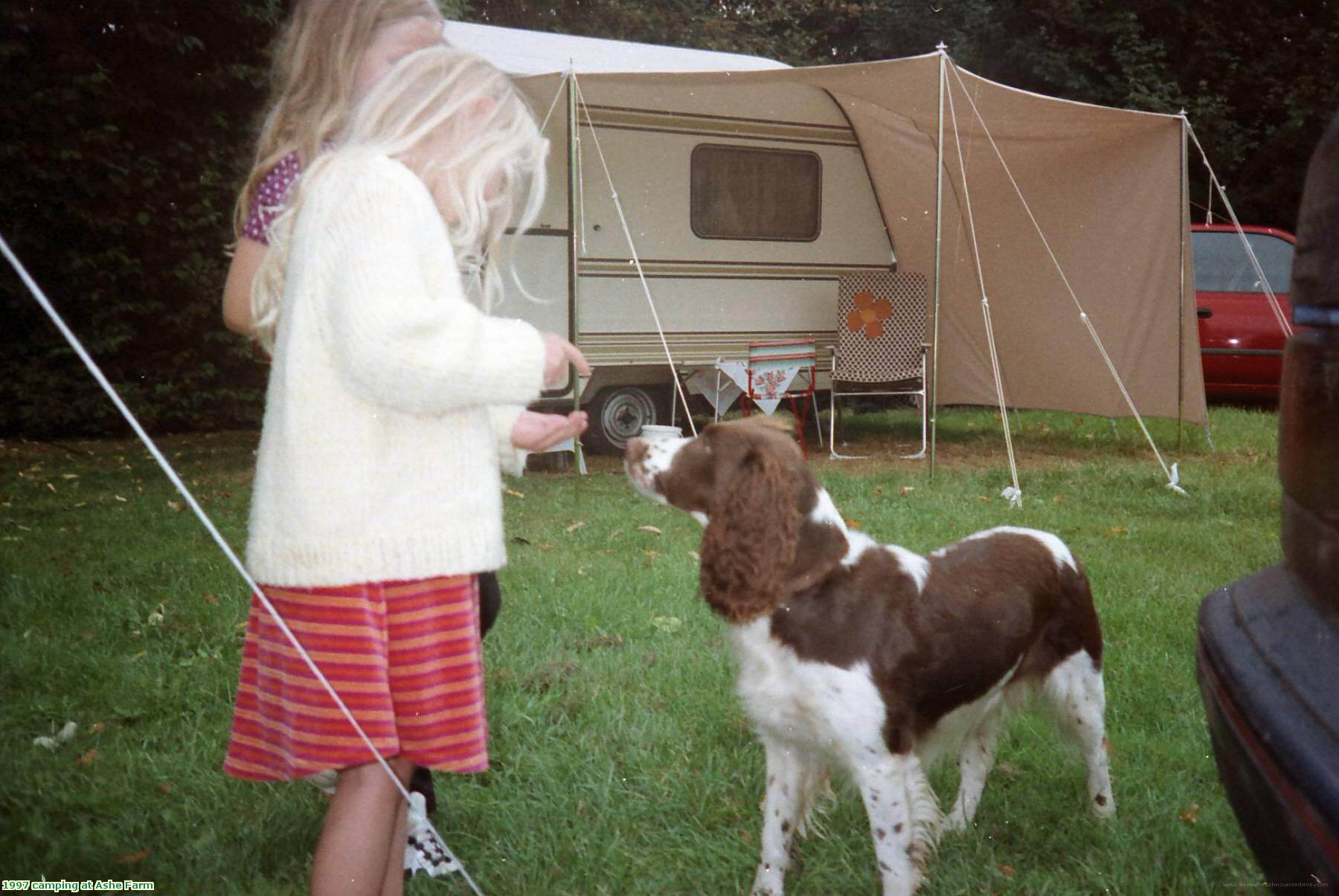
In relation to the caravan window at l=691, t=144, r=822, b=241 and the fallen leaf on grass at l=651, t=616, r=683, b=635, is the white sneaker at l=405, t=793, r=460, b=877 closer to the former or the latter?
the fallen leaf on grass at l=651, t=616, r=683, b=635

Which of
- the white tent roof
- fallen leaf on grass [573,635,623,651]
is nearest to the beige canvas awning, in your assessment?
the white tent roof

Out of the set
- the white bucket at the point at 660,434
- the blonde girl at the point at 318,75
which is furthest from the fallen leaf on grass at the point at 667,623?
the blonde girl at the point at 318,75

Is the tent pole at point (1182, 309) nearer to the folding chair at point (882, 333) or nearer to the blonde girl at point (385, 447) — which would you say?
the folding chair at point (882, 333)

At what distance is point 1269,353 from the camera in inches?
436

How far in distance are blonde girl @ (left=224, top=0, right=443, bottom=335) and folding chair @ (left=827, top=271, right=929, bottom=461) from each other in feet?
25.5

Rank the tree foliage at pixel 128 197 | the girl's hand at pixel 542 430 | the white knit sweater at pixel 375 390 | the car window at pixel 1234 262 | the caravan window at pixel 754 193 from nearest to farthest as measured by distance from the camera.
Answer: the white knit sweater at pixel 375 390 < the girl's hand at pixel 542 430 < the caravan window at pixel 754 193 < the tree foliage at pixel 128 197 < the car window at pixel 1234 262

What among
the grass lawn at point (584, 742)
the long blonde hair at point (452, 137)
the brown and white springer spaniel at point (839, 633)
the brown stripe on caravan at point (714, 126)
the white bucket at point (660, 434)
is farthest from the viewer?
the brown stripe on caravan at point (714, 126)

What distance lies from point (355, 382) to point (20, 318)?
10.2 m

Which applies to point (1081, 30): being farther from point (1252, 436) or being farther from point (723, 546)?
point (723, 546)

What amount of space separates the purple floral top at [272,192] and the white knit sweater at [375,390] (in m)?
0.23

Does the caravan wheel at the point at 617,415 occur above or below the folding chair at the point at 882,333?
below

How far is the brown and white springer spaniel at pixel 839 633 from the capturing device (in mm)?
2488

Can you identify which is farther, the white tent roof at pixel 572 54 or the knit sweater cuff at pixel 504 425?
the white tent roof at pixel 572 54

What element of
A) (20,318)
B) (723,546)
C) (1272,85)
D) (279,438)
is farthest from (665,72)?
(1272,85)
